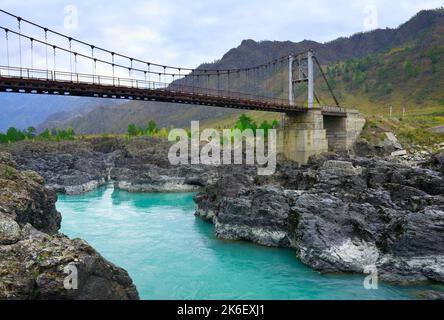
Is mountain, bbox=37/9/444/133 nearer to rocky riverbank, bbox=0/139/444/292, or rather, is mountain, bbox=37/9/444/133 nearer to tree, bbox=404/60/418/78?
tree, bbox=404/60/418/78

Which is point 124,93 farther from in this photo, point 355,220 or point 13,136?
point 13,136

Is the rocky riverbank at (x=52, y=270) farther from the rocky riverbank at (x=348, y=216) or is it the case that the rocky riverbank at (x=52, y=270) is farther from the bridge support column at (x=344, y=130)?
the bridge support column at (x=344, y=130)

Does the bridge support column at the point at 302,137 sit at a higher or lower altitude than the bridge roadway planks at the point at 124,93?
lower

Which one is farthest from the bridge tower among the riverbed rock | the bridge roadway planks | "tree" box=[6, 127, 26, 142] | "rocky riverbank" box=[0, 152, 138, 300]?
"tree" box=[6, 127, 26, 142]

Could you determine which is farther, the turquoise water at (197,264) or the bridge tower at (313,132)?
the bridge tower at (313,132)

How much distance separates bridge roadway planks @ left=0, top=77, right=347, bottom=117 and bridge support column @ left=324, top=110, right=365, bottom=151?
1100 mm

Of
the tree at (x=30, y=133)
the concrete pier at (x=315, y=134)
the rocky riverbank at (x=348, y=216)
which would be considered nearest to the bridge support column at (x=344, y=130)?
the concrete pier at (x=315, y=134)

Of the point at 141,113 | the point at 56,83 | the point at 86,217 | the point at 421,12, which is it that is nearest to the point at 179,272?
the point at 86,217

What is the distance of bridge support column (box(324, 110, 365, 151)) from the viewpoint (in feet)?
146

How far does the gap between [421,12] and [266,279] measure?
185825mm

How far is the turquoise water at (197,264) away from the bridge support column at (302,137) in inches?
659

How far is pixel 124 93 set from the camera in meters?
31.2

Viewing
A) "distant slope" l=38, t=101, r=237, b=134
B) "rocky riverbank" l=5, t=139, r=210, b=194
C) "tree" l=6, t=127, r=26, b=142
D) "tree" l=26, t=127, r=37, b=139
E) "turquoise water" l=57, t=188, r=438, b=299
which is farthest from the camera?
"distant slope" l=38, t=101, r=237, b=134

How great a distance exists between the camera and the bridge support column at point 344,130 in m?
44.4
